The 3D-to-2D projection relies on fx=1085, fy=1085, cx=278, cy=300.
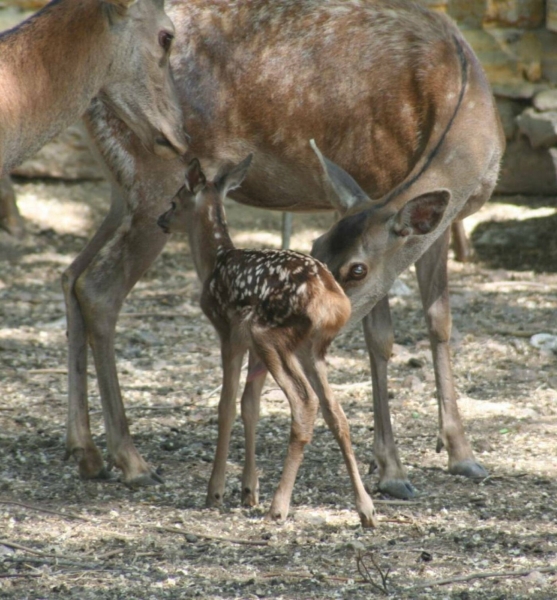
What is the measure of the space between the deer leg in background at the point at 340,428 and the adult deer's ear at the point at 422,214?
0.87 metres

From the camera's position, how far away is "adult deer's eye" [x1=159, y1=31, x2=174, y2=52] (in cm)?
559

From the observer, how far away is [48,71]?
5297mm

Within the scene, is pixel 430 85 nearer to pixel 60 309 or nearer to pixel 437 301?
pixel 437 301

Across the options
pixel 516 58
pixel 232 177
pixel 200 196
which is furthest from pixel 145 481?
pixel 516 58

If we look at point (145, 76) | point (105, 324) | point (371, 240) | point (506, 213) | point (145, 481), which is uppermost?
point (145, 76)

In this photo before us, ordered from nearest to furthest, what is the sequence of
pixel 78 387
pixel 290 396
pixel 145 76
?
pixel 290 396
pixel 145 76
pixel 78 387

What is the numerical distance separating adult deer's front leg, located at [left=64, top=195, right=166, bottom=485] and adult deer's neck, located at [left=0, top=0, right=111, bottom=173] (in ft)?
2.54

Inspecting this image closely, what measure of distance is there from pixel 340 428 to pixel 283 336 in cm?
50

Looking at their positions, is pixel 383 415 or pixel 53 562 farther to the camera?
pixel 383 415

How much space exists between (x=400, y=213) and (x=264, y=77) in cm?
121

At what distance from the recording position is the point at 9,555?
14.7 ft

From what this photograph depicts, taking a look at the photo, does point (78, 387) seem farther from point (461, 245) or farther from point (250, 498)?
point (461, 245)

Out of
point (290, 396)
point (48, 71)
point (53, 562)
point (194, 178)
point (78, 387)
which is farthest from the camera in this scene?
point (78, 387)

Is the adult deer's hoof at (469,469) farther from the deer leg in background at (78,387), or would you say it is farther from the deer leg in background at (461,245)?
the deer leg in background at (461,245)
